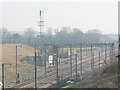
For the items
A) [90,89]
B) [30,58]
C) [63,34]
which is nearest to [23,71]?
[30,58]

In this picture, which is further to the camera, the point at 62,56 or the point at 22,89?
the point at 62,56

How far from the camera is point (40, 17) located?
91.8ft

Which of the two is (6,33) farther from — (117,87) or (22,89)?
(117,87)

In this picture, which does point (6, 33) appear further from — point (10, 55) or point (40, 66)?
point (40, 66)

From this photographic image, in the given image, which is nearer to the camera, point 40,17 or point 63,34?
point 40,17

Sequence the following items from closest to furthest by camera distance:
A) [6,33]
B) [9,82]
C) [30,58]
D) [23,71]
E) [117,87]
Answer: [117,87] < [9,82] < [23,71] < [30,58] < [6,33]

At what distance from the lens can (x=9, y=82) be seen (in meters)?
21.2

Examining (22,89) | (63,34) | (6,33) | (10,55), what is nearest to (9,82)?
(22,89)

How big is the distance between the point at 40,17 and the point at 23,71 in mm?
7220

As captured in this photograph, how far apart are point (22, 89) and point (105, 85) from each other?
8042 millimetres

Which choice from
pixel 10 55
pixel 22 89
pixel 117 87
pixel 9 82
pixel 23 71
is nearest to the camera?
pixel 117 87

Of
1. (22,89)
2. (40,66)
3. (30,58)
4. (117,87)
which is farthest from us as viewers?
(30,58)

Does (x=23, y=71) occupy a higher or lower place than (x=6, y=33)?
lower

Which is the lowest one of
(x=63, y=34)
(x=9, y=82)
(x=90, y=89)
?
(x=9, y=82)
